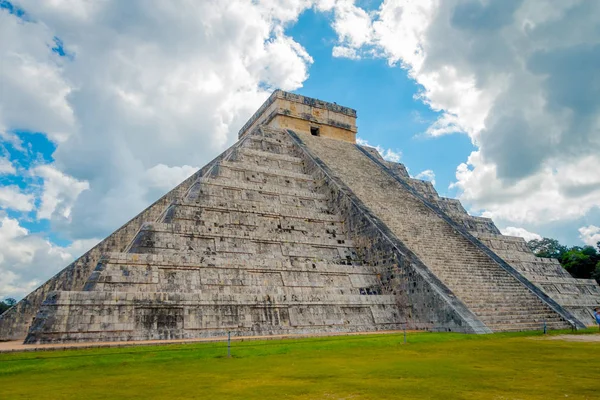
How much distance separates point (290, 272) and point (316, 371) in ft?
21.6

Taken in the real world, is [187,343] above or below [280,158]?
below

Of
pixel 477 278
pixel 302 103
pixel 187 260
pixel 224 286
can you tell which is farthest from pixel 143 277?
pixel 302 103

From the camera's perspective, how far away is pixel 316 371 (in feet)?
19.9

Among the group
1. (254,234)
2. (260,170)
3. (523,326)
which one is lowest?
(523,326)

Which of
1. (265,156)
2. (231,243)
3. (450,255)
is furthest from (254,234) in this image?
(450,255)

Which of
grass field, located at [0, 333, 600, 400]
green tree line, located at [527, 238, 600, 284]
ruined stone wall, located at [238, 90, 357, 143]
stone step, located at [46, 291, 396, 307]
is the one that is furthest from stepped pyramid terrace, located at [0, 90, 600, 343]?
green tree line, located at [527, 238, 600, 284]

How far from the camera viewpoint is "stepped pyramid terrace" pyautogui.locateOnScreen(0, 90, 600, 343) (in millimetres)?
10359

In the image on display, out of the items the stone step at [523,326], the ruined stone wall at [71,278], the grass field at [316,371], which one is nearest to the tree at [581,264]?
the stone step at [523,326]

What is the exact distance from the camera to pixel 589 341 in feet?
31.3

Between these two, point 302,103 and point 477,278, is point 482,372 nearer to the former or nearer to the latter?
point 477,278

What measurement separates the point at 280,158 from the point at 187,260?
8.37m

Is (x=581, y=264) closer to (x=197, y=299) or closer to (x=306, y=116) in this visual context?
(x=306, y=116)

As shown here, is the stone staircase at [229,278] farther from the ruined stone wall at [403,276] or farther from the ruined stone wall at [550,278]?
the ruined stone wall at [550,278]

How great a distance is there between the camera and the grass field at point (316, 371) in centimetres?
475
